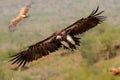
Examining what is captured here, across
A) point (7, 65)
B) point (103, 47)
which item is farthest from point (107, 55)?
point (7, 65)

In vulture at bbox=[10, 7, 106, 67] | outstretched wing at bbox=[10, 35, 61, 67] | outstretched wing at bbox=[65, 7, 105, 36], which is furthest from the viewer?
outstretched wing at bbox=[10, 35, 61, 67]

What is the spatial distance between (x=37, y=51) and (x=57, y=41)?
88 cm

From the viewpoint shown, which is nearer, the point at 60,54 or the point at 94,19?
the point at 94,19

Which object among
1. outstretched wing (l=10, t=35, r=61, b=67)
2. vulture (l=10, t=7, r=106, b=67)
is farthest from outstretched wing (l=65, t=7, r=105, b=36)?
outstretched wing (l=10, t=35, r=61, b=67)

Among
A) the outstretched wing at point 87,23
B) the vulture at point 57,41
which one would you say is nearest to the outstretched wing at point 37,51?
the vulture at point 57,41

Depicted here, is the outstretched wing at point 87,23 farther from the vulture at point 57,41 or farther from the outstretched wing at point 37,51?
the outstretched wing at point 37,51

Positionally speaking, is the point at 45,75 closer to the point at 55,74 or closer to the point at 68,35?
the point at 55,74

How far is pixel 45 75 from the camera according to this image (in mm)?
71000

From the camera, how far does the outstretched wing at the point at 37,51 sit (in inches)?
496

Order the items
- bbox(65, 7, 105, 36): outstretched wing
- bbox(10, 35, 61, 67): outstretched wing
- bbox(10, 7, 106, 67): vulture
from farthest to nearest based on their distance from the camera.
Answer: bbox(10, 35, 61, 67): outstretched wing
bbox(65, 7, 105, 36): outstretched wing
bbox(10, 7, 106, 67): vulture

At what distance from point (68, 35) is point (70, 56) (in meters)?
68.9

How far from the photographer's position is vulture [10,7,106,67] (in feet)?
39.5

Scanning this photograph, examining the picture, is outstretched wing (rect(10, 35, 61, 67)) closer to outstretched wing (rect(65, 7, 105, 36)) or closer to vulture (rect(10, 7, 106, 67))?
vulture (rect(10, 7, 106, 67))

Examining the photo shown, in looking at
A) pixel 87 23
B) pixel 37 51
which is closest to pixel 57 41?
pixel 37 51
